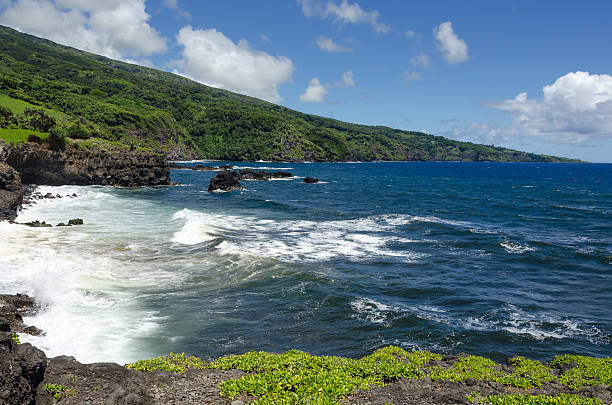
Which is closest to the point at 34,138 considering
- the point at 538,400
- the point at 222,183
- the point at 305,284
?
the point at 222,183

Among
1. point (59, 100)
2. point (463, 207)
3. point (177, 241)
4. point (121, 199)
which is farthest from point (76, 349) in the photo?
point (59, 100)

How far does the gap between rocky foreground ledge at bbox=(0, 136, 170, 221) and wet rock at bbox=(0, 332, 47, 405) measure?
42.0 meters

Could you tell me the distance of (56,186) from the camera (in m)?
73.2

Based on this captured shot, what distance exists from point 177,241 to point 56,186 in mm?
52120

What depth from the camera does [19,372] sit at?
9062mm

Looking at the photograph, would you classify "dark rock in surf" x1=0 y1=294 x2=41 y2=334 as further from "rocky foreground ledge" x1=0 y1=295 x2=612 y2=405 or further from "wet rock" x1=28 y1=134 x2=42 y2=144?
"wet rock" x1=28 y1=134 x2=42 y2=144

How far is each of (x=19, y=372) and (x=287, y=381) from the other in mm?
6698

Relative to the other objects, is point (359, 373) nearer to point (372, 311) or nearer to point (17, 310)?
point (372, 311)

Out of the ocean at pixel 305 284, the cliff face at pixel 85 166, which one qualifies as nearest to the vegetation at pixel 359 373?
the ocean at pixel 305 284

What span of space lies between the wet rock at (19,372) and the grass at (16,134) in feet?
213

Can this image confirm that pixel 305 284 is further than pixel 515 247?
No

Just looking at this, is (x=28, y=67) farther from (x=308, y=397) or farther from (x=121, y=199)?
(x=308, y=397)

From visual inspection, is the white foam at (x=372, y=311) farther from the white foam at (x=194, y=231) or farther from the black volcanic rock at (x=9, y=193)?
the black volcanic rock at (x=9, y=193)

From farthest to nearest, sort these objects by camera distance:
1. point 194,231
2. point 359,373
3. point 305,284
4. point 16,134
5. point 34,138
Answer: point 34,138
point 16,134
point 194,231
point 305,284
point 359,373
